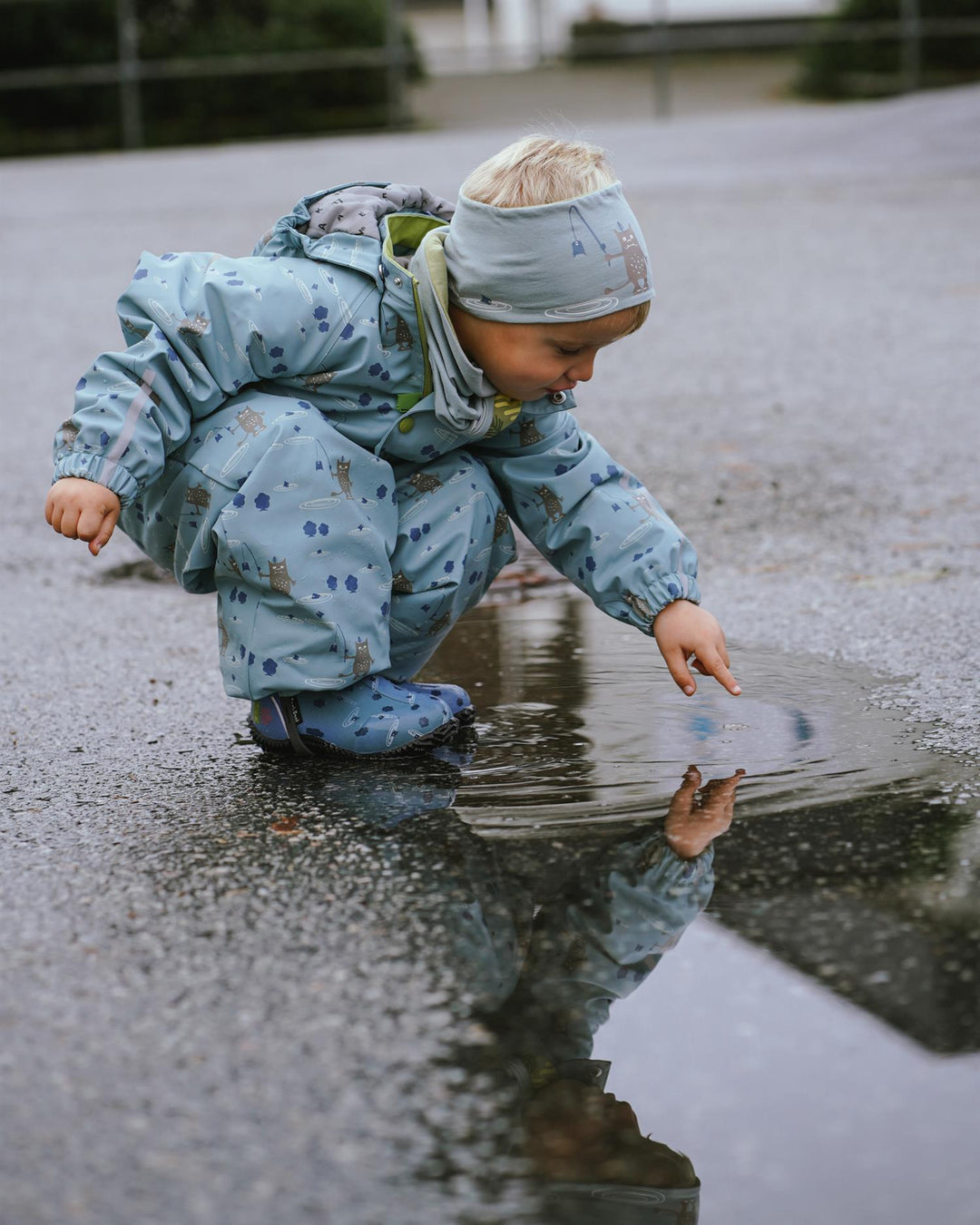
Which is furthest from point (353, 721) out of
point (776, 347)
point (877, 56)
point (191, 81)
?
point (877, 56)

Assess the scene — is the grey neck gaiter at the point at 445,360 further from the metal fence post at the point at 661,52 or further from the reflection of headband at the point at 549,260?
the metal fence post at the point at 661,52

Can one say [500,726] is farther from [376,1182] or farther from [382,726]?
[376,1182]

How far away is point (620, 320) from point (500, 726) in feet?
1.99

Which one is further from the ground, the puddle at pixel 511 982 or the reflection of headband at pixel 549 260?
the reflection of headband at pixel 549 260

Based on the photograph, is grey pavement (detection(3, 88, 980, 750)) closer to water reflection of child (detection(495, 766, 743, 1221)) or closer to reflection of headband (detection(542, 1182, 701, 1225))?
water reflection of child (detection(495, 766, 743, 1221))

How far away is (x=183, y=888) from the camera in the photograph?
5.95 ft

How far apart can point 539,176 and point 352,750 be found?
778 millimetres

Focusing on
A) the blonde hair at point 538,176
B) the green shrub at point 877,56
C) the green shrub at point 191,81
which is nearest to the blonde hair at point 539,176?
the blonde hair at point 538,176

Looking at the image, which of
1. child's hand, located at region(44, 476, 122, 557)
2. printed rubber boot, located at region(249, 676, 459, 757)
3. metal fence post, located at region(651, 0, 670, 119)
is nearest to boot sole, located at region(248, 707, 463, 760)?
printed rubber boot, located at region(249, 676, 459, 757)

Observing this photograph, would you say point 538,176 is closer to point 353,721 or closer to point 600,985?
point 353,721

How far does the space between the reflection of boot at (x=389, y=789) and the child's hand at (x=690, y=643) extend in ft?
1.06

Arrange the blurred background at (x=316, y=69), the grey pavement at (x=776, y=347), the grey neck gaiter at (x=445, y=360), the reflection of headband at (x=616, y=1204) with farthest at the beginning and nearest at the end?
the blurred background at (x=316, y=69), the grey pavement at (x=776, y=347), the grey neck gaiter at (x=445, y=360), the reflection of headband at (x=616, y=1204)

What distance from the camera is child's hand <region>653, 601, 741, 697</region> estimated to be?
7.20 feet

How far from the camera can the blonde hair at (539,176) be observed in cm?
206
